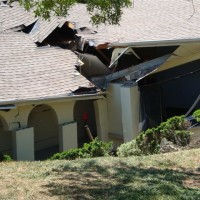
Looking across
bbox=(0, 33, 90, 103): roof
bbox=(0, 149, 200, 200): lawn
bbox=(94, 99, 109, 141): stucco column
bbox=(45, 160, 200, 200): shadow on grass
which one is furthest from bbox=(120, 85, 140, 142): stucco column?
bbox=(45, 160, 200, 200): shadow on grass

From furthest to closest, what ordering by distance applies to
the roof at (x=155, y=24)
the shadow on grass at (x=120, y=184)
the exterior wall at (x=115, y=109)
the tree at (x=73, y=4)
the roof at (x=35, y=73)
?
1. the exterior wall at (x=115, y=109)
2. the roof at (x=155, y=24)
3. the roof at (x=35, y=73)
4. the tree at (x=73, y=4)
5. the shadow on grass at (x=120, y=184)

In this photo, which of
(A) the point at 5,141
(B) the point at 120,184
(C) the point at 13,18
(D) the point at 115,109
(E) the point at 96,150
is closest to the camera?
(B) the point at 120,184

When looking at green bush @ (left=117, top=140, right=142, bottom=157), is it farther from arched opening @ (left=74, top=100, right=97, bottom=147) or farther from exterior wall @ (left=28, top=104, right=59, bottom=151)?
arched opening @ (left=74, top=100, right=97, bottom=147)

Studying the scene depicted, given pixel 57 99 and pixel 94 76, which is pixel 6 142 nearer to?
pixel 57 99

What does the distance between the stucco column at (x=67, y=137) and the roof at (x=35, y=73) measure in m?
1.36

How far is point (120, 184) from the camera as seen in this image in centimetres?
770

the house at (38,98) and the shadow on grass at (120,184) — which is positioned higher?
the house at (38,98)

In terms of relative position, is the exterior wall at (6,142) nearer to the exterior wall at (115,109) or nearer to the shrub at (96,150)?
the exterior wall at (115,109)

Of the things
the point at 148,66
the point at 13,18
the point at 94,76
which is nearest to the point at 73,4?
the point at 148,66

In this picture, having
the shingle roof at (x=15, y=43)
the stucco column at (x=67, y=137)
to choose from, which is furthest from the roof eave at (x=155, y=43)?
the shingle roof at (x=15, y=43)

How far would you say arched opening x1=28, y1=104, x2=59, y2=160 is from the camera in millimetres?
17812

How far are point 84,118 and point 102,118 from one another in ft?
3.72

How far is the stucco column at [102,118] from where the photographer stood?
1795 cm

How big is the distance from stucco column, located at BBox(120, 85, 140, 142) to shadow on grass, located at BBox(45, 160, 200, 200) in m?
7.16
